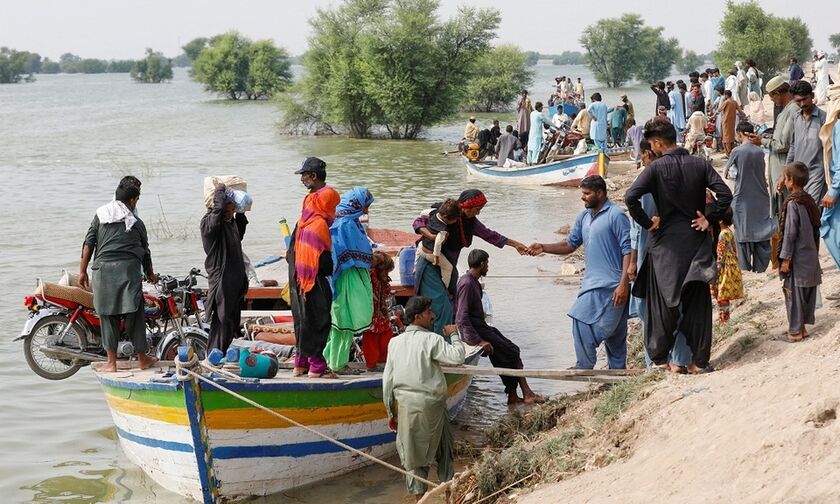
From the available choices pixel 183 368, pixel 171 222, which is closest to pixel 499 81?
pixel 171 222

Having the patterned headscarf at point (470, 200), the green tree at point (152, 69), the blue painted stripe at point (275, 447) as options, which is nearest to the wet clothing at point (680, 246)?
the patterned headscarf at point (470, 200)

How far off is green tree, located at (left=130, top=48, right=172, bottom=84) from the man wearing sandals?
14175 centimetres

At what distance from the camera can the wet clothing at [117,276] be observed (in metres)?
7.37

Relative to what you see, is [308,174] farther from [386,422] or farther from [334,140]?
[334,140]

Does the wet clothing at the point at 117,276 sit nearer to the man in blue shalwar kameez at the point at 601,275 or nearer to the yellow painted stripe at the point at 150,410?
the yellow painted stripe at the point at 150,410

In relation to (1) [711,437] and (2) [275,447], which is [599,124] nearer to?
(2) [275,447]

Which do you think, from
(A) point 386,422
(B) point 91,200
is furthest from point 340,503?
(B) point 91,200

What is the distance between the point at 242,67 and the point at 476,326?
71.9 metres

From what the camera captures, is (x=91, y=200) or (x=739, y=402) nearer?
(x=739, y=402)

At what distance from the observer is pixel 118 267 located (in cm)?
738

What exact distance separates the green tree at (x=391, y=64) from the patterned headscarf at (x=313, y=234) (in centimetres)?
3349

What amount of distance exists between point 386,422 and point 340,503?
624 millimetres

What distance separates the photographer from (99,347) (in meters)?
8.14

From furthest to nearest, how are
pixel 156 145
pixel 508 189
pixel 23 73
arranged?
pixel 23 73 → pixel 156 145 → pixel 508 189
